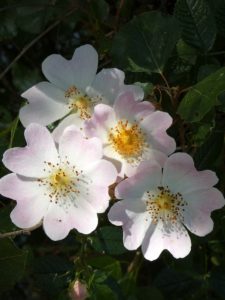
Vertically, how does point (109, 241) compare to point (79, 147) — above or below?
→ below

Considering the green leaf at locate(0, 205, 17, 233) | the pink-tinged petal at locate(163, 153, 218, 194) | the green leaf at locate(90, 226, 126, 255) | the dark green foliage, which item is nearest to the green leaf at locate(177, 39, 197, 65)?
the dark green foliage

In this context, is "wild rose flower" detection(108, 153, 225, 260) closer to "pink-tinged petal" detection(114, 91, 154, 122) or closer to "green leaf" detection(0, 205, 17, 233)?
"pink-tinged petal" detection(114, 91, 154, 122)

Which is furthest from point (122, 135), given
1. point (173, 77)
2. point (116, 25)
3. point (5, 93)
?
point (5, 93)

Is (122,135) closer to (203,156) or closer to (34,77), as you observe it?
(203,156)

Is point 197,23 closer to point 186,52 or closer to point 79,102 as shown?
point 186,52

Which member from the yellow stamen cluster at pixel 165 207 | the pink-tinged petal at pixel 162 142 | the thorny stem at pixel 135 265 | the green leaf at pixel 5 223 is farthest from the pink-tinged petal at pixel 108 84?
the thorny stem at pixel 135 265

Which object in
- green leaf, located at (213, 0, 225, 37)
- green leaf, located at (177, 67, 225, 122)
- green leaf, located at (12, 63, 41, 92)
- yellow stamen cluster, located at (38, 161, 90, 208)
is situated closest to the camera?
green leaf, located at (177, 67, 225, 122)

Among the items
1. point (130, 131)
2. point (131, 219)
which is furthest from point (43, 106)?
point (131, 219)

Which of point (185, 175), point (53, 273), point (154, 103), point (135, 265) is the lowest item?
point (135, 265)
